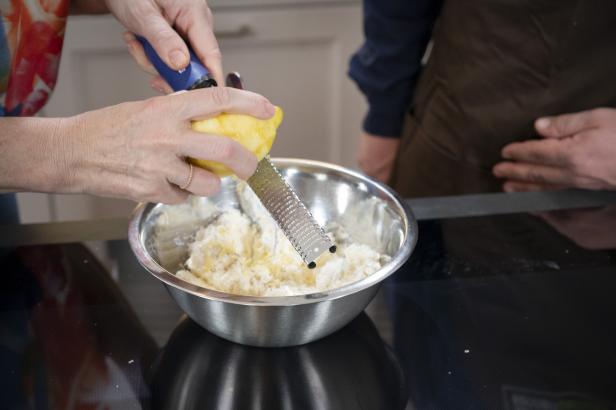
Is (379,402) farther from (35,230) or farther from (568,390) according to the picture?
(35,230)

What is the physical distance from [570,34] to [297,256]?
2.02 feet

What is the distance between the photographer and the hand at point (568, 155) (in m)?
1.02

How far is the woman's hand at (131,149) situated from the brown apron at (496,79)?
629 millimetres

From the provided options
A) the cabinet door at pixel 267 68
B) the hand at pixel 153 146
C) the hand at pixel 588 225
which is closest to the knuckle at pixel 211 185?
the hand at pixel 153 146

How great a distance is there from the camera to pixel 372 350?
2.46 feet

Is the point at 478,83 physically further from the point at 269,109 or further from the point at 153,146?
the point at 153,146

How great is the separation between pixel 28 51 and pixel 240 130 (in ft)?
1.43

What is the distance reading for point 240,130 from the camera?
67cm

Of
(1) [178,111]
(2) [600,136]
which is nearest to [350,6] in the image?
(2) [600,136]

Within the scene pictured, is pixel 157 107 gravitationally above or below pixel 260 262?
above

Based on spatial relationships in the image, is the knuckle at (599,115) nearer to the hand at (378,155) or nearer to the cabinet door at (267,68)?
the hand at (378,155)

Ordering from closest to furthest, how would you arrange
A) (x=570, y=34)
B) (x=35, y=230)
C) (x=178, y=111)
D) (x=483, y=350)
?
(x=178, y=111) → (x=483, y=350) → (x=35, y=230) → (x=570, y=34)

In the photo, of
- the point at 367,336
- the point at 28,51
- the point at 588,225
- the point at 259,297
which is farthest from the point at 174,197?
the point at 588,225

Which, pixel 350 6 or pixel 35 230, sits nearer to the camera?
pixel 35 230
